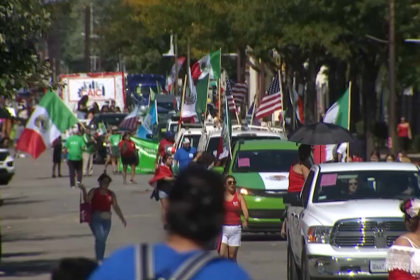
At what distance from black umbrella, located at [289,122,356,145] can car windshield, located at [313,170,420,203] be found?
526 centimetres

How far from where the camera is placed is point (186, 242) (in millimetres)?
3408

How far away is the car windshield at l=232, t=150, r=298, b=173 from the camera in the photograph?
1866 cm

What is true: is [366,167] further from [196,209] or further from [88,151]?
[88,151]

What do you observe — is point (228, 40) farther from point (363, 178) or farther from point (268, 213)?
point (363, 178)

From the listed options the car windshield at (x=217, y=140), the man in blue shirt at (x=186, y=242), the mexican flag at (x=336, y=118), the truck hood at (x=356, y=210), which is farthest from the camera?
the car windshield at (x=217, y=140)

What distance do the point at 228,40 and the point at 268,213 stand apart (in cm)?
2241

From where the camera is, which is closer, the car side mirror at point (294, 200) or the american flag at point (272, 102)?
the car side mirror at point (294, 200)

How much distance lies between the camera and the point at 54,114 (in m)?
16.7

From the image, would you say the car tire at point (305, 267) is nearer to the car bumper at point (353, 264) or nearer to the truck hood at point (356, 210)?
the car bumper at point (353, 264)

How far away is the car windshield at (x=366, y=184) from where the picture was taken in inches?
484

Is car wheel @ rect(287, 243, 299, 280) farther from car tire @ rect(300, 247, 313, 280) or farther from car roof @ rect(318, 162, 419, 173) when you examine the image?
car roof @ rect(318, 162, 419, 173)

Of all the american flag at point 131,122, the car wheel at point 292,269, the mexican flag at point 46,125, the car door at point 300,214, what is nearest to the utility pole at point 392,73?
the american flag at point 131,122

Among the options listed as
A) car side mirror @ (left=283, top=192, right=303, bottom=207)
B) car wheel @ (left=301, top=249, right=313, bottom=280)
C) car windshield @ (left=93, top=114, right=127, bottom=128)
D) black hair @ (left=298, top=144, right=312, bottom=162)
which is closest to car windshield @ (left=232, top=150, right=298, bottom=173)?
black hair @ (left=298, top=144, right=312, bottom=162)

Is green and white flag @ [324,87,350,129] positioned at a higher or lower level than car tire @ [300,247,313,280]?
higher
